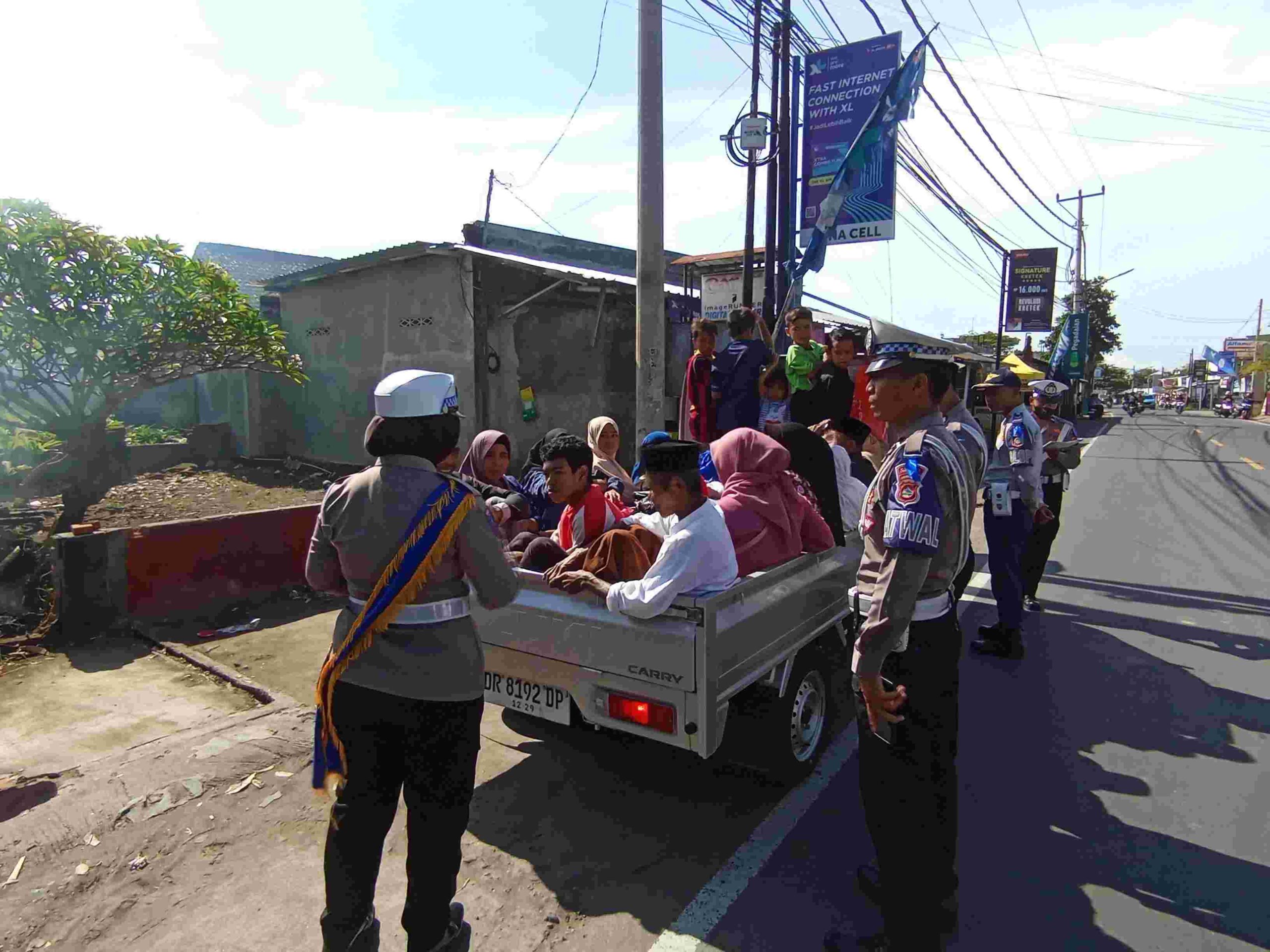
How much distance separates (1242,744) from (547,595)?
3.76 m

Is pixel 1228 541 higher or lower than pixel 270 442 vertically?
lower

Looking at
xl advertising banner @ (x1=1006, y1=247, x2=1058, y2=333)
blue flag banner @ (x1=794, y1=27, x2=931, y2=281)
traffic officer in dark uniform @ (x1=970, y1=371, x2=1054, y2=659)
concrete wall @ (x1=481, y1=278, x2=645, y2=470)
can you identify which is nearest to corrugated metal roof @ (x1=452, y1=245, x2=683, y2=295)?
concrete wall @ (x1=481, y1=278, x2=645, y2=470)

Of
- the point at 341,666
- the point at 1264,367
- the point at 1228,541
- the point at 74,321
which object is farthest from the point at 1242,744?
the point at 1264,367

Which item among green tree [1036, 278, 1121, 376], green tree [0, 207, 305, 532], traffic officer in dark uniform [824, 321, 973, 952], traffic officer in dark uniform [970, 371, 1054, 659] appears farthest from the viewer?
green tree [1036, 278, 1121, 376]

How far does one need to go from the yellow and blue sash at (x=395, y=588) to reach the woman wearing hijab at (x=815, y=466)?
2.65 metres

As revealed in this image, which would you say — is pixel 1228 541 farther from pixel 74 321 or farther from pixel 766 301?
pixel 74 321

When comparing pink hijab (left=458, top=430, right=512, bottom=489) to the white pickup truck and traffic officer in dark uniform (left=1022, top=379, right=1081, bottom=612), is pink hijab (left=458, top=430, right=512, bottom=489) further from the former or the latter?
traffic officer in dark uniform (left=1022, top=379, right=1081, bottom=612)

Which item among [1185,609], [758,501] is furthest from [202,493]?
[1185,609]

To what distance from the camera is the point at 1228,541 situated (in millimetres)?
9281

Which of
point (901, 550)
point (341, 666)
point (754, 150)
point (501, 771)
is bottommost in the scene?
point (501, 771)

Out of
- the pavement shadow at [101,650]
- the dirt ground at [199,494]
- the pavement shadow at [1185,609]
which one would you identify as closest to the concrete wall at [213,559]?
the pavement shadow at [101,650]

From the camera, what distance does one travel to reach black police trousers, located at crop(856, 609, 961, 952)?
2.31 m

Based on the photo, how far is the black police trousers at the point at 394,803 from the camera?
2.17 m

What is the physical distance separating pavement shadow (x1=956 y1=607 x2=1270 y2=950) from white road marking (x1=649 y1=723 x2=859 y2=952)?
636mm
